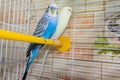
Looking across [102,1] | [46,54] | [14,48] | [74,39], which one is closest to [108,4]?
[102,1]

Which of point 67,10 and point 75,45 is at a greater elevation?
point 67,10

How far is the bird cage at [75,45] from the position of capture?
0.78 m

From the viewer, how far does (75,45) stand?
34.5 inches

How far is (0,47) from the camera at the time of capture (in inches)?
38.3

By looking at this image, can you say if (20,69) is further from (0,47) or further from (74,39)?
(74,39)

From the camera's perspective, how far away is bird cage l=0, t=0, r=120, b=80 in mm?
781

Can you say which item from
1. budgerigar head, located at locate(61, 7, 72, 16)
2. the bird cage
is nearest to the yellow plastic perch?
the bird cage

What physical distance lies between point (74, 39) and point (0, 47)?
43 centimetres

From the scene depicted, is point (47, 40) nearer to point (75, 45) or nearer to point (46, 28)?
point (46, 28)

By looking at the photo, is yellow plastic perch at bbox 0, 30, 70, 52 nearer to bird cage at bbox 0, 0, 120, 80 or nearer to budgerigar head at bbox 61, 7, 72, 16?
bird cage at bbox 0, 0, 120, 80

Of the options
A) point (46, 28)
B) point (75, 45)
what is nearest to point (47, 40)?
point (46, 28)

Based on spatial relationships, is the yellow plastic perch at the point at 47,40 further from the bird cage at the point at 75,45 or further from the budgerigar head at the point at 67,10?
the budgerigar head at the point at 67,10

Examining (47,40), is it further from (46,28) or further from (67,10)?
(67,10)

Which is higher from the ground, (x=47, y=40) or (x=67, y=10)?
(x=67, y=10)
